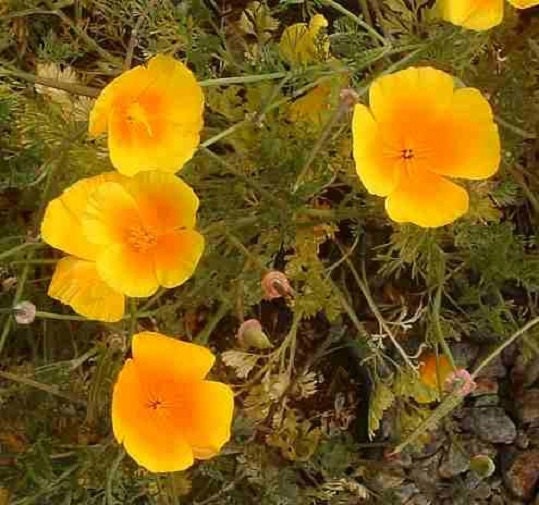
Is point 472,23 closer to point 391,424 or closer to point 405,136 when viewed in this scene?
point 405,136

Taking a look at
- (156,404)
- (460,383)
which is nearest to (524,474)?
(460,383)

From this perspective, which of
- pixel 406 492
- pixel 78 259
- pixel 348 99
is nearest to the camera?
pixel 348 99

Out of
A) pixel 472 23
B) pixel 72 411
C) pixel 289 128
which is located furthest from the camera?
pixel 72 411

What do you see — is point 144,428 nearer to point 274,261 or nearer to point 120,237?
point 120,237

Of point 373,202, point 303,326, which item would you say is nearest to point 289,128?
point 373,202

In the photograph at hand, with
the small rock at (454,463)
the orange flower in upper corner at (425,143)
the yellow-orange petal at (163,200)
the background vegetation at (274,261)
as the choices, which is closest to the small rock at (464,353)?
the background vegetation at (274,261)

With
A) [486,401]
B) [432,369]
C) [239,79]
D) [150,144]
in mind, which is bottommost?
[486,401]
